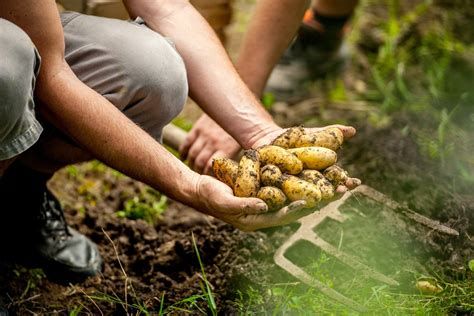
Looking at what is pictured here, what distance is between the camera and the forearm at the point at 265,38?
2.44 m

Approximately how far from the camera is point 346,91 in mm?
3492

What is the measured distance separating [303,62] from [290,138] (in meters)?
1.60

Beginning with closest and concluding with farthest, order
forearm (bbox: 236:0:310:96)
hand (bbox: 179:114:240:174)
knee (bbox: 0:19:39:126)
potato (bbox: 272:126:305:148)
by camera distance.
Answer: knee (bbox: 0:19:39:126) → potato (bbox: 272:126:305:148) → hand (bbox: 179:114:240:174) → forearm (bbox: 236:0:310:96)

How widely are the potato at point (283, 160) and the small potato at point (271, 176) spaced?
0.09ft

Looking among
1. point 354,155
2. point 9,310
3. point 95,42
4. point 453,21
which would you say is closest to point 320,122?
point 354,155

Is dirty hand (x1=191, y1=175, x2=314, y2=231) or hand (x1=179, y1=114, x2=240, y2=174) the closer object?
dirty hand (x1=191, y1=175, x2=314, y2=231)

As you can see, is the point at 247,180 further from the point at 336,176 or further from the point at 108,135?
the point at 108,135

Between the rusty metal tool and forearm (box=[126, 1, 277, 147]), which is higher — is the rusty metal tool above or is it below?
below

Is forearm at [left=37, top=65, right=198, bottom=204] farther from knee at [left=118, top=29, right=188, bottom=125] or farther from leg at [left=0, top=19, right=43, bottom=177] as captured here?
knee at [left=118, top=29, right=188, bottom=125]

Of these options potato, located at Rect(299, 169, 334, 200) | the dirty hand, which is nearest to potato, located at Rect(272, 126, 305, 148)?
potato, located at Rect(299, 169, 334, 200)

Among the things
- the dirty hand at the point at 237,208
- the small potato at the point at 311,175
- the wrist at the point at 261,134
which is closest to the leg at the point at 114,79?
the wrist at the point at 261,134

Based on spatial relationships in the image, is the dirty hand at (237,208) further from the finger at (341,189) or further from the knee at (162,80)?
the knee at (162,80)

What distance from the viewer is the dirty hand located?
1.64 metres

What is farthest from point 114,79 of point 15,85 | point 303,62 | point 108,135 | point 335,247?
point 303,62
